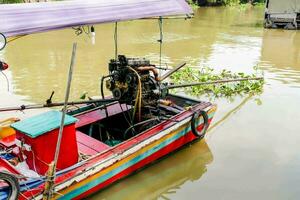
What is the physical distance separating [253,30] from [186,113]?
17413 millimetres

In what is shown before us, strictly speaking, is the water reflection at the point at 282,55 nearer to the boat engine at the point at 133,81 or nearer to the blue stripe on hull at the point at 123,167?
the blue stripe on hull at the point at 123,167

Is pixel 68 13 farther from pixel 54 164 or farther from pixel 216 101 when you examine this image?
pixel 216 101

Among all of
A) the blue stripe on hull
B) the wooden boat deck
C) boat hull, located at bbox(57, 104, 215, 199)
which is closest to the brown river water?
boat hull, located at bbox(57, 104, 215, 199)

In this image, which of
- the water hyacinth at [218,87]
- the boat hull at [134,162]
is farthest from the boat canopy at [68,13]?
the water hyacinth at [218,87]

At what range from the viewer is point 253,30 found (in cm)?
2261

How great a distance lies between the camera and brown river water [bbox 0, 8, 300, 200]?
6109 millimetres

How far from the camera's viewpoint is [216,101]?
390 inches

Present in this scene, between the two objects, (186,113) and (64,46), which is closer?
(186,113)

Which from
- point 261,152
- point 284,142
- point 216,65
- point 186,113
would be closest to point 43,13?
point 186,113

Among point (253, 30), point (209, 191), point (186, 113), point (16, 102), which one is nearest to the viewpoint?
point (209, 191)

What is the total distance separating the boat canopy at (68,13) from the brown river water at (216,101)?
2.67 metres

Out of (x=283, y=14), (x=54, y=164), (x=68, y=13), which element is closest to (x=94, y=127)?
(x=68, y=13)

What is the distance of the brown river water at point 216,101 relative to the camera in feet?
20.0

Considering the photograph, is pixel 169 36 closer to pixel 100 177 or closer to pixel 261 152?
pixel 261 152
